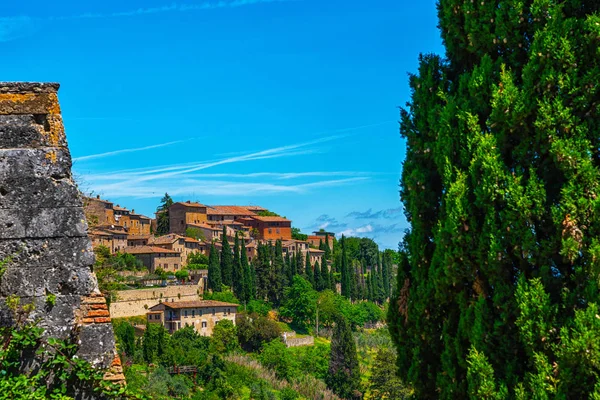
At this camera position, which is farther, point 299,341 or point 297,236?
point 297,236

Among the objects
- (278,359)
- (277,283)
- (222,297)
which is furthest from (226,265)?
(278,359)

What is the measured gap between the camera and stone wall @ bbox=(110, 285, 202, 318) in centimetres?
5428

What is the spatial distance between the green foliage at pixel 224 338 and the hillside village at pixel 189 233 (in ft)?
47.8

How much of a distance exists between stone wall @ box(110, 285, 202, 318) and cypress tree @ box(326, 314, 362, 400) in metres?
17.1

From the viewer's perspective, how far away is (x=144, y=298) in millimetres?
56531

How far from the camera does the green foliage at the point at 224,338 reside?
169ft

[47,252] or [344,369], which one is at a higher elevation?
[47,252]

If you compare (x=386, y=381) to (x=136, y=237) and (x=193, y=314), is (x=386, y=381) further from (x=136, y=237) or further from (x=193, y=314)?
(x=136, y=237)

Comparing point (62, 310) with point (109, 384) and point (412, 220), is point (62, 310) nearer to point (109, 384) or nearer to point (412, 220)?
point (109, 384)

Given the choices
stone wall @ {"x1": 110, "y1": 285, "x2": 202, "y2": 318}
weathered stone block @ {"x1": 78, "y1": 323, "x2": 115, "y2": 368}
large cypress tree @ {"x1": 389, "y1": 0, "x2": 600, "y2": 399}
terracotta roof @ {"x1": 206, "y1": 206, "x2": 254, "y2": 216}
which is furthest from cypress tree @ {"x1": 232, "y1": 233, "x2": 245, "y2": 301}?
weathered stone block @ {"x1": 78, "y1": 323, "x2": 115, "y2": 368}

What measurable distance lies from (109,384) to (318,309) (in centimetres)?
6297

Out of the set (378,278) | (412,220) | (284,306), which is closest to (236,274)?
(284,306)

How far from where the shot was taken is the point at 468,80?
5.80 meters

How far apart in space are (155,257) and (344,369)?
31461 millimetres
